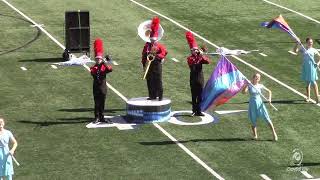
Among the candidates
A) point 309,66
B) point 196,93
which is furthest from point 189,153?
point 309,66

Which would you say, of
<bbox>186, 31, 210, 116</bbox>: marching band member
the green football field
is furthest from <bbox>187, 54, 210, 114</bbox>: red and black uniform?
the green football field

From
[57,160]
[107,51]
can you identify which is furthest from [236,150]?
[107,51]

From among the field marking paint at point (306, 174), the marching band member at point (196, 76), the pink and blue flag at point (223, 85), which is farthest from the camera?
the marching band member at point (196, 76)

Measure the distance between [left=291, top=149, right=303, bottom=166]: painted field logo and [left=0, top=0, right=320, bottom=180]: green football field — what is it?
11 centimetres

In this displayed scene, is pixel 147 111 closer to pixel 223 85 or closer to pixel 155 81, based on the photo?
pixel 155 81

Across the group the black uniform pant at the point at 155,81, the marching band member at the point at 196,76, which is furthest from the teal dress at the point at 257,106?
the black uniform pant at the point at 155,81

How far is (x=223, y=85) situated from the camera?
61.1 feet

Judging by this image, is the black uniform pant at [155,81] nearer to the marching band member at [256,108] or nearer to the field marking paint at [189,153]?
the field marking paint at [189,153]

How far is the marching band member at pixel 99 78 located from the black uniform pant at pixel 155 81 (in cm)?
137

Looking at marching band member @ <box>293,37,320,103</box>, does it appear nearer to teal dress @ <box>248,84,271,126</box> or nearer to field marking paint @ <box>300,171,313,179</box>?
teal dress @ <box>248,84,271,126</box>

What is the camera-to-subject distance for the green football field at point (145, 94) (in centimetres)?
1675

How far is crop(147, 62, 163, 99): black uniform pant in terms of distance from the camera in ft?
65.8

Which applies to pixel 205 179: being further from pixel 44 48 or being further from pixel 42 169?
pixel 44 48

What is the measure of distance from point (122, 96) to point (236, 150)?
514 centimetres
